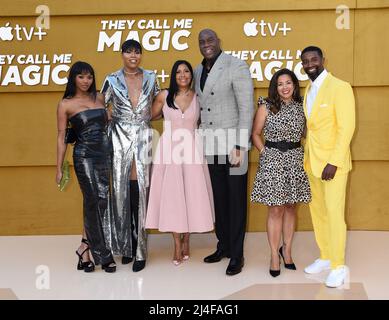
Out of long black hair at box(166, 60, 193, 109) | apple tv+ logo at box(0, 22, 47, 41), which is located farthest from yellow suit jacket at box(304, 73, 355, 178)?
apple tv+ logo at box(0, 22, 47, 41)

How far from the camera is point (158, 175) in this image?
4180 mm

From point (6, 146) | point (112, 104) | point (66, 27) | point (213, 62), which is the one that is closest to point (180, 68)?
point (213, 62)

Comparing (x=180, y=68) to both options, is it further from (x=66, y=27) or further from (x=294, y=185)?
(x=66, y=27)

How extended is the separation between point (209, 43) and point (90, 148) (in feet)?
3.72

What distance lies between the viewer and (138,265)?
4.11 metres

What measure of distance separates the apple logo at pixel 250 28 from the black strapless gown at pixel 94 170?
69.6 inches

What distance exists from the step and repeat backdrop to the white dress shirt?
1391 millimetres

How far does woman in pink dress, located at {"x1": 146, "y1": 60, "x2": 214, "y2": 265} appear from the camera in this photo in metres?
4.11

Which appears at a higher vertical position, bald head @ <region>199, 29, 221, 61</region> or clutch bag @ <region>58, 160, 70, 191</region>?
bald head @ <region>199, 29, 221, 61</region>

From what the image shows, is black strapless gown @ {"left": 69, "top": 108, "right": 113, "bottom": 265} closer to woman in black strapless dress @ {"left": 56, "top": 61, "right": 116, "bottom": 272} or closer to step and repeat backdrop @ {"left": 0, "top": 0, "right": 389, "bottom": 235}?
woman in black strapless dress @ {"left": 56, "top": 61, "right": 116, "bottom": 272}

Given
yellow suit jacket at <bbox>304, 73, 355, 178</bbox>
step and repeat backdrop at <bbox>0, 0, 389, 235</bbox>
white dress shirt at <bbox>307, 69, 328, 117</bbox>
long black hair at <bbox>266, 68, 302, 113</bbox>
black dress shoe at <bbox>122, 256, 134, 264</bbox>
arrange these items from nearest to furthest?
yellow suit jacket at <bbox>304, 73, 355, 178</bbox> < white dress shirt at <bbox>307, 69, 328, 117</bbox> < long black hair at <bbox>266, 68, 302, 113</bbox> < black dress shoe at <bbox>122, 256, 134, 264</bbox> < step and repeat backdrop at <bbox>0, 0, 389, 235</bbox>

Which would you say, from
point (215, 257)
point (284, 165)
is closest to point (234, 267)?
point (215, 257)

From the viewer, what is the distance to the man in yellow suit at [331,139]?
11.8ft

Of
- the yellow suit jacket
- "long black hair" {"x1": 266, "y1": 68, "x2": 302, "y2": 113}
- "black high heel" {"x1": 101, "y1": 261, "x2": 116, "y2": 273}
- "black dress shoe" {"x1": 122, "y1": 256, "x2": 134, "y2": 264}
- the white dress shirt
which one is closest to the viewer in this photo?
the yellow suit jacket
